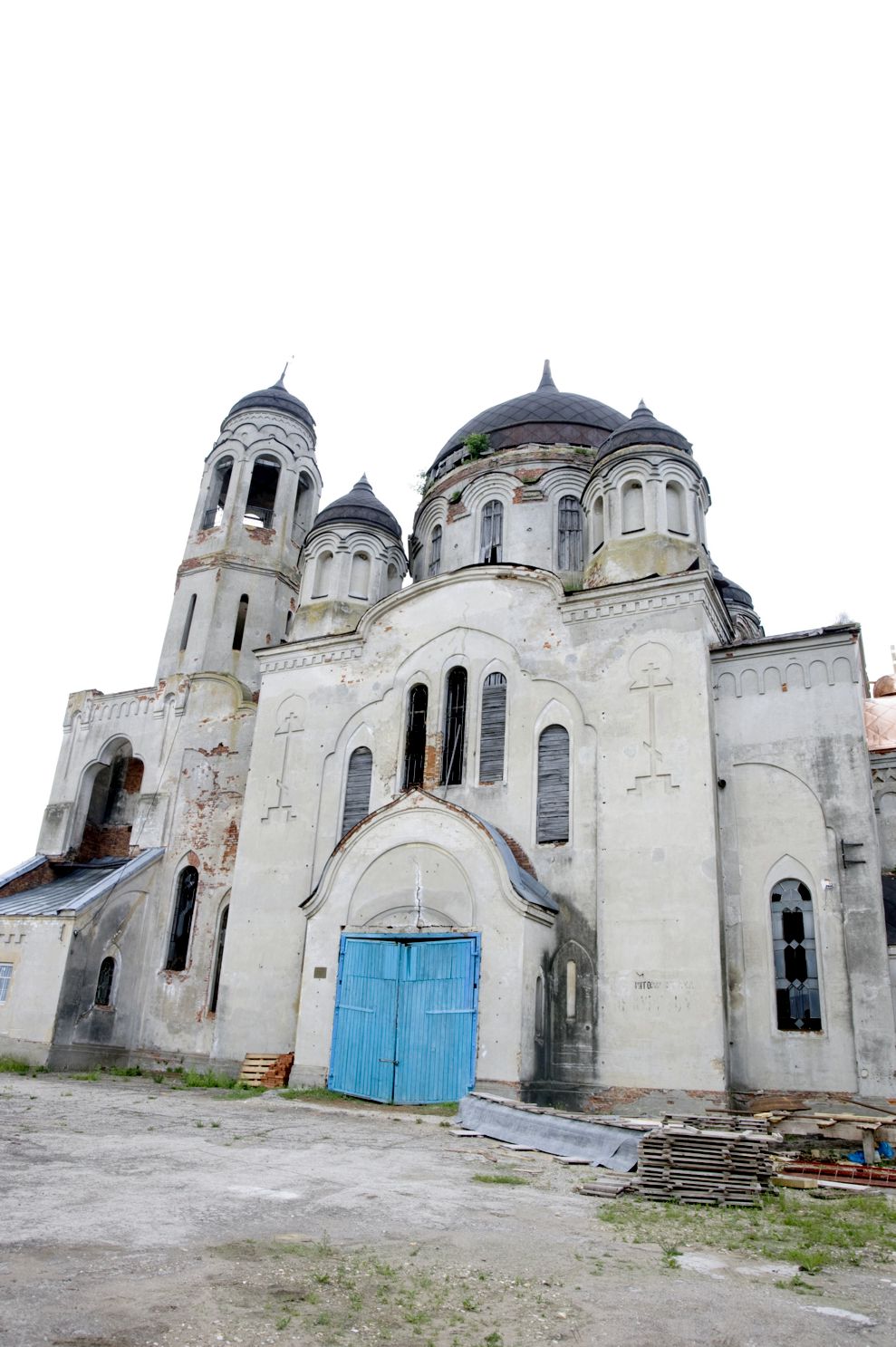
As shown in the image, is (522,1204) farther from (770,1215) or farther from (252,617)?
(252,617)

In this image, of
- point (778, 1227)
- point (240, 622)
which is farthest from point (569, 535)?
point (778, 1227)

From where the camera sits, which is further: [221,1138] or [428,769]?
[428,769]

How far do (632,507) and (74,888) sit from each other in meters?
15.0

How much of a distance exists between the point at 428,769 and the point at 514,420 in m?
11.9

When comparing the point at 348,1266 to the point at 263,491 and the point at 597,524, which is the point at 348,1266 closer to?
the point at 597,524

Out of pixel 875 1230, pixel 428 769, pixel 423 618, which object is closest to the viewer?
pixel 875 1230

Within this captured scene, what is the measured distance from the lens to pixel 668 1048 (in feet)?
46.9

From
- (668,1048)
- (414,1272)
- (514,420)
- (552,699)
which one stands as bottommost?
(414,1272)

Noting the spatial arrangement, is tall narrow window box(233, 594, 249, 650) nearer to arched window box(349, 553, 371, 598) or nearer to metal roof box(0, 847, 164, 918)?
arched window box(349, 553, 371, 598)

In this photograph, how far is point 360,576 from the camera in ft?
75.5

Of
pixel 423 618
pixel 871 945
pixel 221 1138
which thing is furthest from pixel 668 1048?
pixel 423 618

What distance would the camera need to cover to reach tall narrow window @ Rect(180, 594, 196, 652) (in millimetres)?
24562

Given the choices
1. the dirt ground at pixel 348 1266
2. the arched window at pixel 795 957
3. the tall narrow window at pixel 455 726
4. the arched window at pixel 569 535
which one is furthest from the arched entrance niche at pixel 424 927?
the arched window at pixel 569 535

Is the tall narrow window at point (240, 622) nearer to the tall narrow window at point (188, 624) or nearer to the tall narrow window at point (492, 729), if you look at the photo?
the tall narrow window at point (188, 624)
